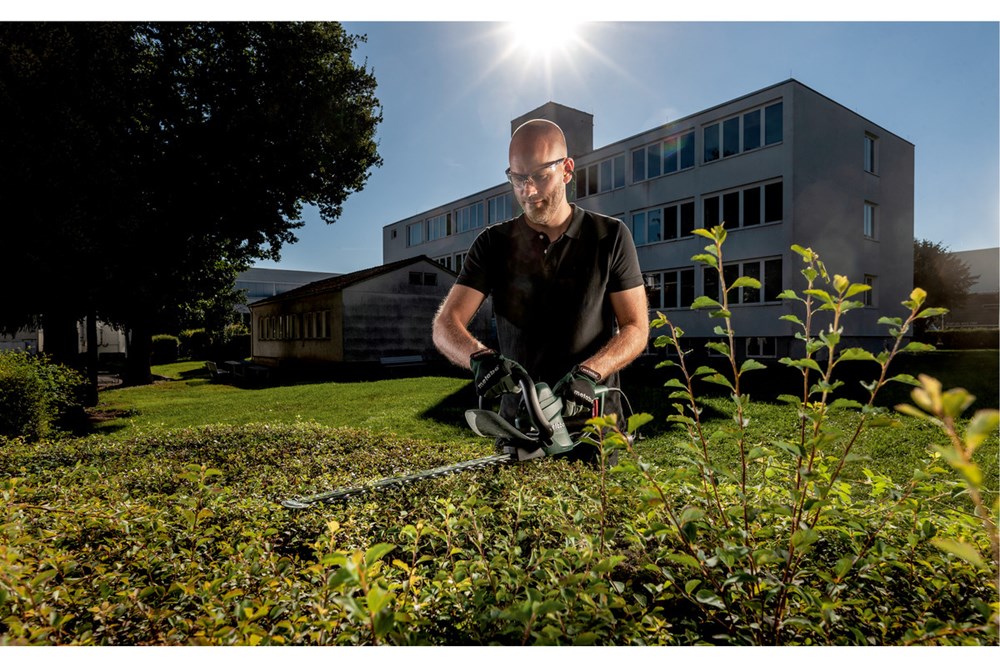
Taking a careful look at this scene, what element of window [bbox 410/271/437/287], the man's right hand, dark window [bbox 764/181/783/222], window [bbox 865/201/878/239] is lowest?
the man's right hand

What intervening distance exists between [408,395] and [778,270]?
8.79 metres

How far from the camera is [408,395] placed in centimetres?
804

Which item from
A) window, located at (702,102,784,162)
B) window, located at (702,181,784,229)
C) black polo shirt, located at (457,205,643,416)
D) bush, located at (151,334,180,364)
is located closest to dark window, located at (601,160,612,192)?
window, located at (702,102,784,162)

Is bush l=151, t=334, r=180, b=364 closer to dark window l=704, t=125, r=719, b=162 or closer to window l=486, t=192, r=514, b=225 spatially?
dark window l=704, t=125, r=719, b=162

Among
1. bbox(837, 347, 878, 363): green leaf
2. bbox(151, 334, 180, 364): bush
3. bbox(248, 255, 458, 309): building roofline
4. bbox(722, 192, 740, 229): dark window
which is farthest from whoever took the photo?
bbox(151, 334, 180, 364): bush

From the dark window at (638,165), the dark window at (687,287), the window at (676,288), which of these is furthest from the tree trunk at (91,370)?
the dark window at (638,165)

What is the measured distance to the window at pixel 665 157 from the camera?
1336cm

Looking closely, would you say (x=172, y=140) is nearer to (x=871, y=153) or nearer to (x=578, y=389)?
(x=578, y=389)

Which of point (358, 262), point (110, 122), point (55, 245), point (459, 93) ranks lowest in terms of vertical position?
point (358, 262)

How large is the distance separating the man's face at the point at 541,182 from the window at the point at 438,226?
2588 mm

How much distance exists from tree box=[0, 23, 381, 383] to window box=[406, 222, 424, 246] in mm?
659

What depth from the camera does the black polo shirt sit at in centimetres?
237

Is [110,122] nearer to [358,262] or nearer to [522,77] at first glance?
[358,262]
